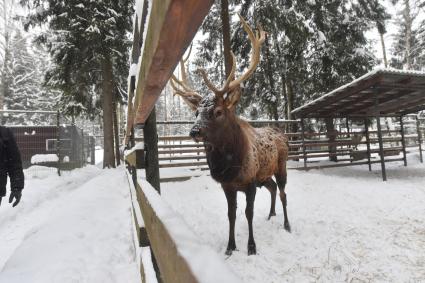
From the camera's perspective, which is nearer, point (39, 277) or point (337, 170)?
point (39, 277)

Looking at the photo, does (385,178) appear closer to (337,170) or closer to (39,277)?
(337,170)

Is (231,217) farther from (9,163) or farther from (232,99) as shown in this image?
(9,163)

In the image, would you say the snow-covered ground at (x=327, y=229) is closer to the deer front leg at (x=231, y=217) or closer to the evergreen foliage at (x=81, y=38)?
the deer front leg at (x=231, y=217)

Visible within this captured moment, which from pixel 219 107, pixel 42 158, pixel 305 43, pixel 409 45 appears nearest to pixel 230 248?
pixel 219 107

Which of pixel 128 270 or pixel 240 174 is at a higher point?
pixel 240 174

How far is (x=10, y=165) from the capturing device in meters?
4.10

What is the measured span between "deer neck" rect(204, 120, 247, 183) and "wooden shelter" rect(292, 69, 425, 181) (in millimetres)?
6432

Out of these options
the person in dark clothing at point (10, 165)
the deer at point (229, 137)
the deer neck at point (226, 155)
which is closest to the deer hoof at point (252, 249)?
the deer at point (229, 137)

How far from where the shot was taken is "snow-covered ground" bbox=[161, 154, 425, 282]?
4176mm

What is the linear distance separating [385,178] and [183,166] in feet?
20.1

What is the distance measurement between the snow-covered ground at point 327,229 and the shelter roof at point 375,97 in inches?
112

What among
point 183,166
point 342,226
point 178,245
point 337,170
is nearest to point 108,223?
point 342,226

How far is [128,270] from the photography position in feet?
10.4

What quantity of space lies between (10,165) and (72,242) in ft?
4.29
